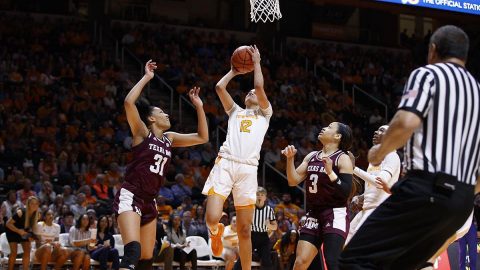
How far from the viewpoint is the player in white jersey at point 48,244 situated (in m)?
11.8

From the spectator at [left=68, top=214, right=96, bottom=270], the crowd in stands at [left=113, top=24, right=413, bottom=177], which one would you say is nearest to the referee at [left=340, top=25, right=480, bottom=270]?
the spectator at [left=68, top=214, right=96, bottom=270]

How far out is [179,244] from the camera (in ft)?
41.7

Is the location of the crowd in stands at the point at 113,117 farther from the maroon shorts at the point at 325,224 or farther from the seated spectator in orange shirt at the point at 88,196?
the maroon shorts at the point at 325,224

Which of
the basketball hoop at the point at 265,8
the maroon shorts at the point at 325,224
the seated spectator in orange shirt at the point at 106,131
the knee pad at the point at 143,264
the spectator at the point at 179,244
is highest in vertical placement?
the basketball hoop at the point at 265,8

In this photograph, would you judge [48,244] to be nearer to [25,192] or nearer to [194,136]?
[25,192]

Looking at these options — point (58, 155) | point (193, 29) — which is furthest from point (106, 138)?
point (193, 29)

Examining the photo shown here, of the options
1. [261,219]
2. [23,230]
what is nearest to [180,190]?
[261,219]

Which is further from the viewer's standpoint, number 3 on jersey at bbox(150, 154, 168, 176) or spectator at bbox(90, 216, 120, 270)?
spectator at bbox(90, 216, 120, 270)

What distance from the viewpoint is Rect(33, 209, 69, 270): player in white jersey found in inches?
463

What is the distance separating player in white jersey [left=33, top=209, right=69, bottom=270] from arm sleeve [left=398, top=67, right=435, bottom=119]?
368 inches

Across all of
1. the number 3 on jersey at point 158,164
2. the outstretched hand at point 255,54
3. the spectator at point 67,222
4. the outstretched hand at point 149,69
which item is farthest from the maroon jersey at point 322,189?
the spectator at point 67,222

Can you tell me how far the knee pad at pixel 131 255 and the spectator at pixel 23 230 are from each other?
5.89 meters

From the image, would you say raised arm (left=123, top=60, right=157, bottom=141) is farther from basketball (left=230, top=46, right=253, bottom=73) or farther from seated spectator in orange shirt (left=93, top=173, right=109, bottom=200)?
seated spectator in orange shirt (left=93, top=173, right=109, bottom=200)

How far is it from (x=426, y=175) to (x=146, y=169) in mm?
3708
